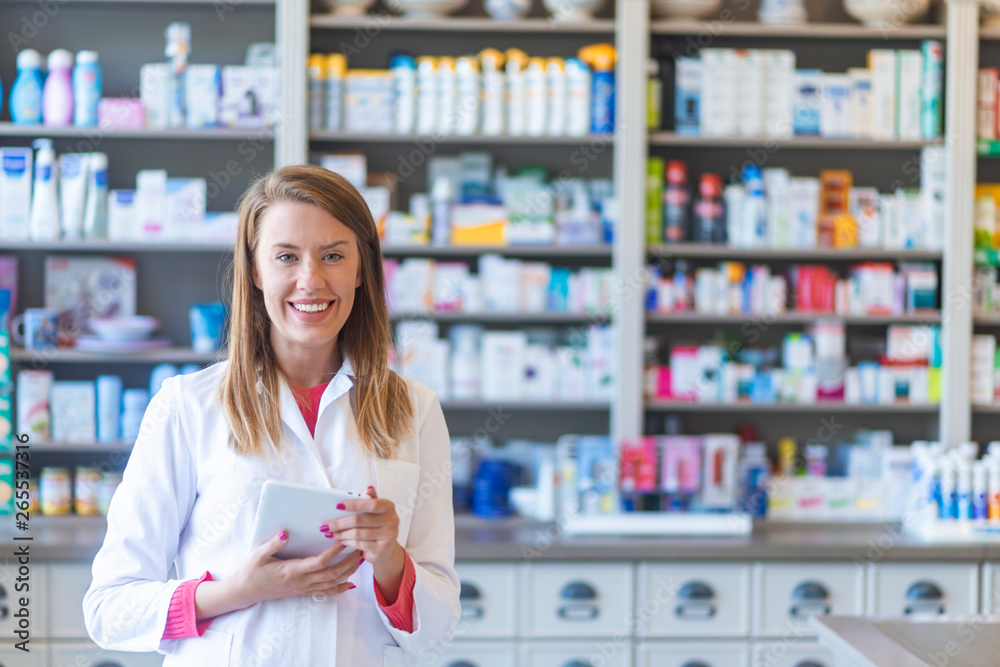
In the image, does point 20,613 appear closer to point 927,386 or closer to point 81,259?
point 81,259

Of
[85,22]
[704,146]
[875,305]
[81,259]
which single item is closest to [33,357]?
[81,259]

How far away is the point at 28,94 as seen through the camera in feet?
10.5

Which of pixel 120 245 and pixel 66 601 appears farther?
pixel 120 245

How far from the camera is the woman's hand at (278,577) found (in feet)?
4.03

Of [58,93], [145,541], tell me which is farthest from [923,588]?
[58,93]

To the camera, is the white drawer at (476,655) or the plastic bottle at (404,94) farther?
the plastic bottle at (404,94)

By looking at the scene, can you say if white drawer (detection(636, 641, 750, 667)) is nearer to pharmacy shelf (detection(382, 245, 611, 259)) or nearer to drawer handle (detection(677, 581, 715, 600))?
drawer handle (detection(677, 581, 715, 600))

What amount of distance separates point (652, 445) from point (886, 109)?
4.85 feet

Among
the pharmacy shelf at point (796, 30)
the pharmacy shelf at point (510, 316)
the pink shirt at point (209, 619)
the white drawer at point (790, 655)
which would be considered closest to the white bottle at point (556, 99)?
the pharmacy shelf at point (796, 30)

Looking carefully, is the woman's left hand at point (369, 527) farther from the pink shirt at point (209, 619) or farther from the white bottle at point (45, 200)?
the white bottle at point (45, 200)

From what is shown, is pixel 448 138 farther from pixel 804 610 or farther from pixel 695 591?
pixel 804 610

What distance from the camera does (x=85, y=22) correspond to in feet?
11.3

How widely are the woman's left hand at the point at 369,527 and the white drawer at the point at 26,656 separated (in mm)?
2008

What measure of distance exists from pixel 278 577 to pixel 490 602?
171 centimetres
